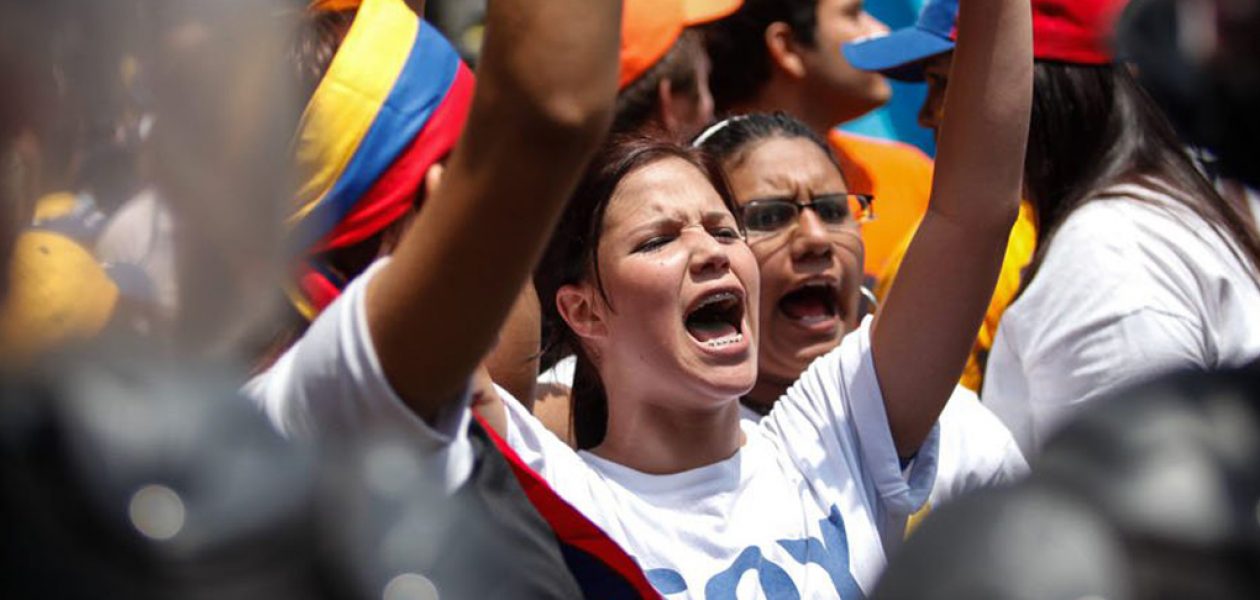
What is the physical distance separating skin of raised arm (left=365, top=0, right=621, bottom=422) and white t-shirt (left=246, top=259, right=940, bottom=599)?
0.81m

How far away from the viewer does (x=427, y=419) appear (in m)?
1.32

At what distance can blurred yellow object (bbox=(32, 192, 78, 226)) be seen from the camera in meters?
0.97

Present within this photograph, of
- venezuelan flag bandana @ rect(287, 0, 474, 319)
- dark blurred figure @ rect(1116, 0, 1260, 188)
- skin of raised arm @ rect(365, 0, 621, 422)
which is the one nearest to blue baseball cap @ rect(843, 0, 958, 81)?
venezuelan flag bandana @ rect(287, 0, 474, 319)

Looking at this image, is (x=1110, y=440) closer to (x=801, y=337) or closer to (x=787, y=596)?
(x=787, y=596)

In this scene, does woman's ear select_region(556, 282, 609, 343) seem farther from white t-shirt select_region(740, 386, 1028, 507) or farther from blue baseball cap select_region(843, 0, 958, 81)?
blue baseball cap select_region(843, 0, 958, 81)

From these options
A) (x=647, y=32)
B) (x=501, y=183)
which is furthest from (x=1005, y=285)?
(x=501, y=183)

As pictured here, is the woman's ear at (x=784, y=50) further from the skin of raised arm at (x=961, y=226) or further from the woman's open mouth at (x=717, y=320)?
the skin of raised arm at (x=961, y=226)

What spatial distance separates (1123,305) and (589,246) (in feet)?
2.63

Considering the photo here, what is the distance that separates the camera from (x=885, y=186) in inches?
154

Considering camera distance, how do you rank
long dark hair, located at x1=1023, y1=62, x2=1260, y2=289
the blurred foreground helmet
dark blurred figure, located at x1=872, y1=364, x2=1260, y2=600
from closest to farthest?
1. dark blurred figure, located at x1=872, y1=364, x2=1260, y2=600
2. the blurred foreground helmet
3. long dark hair, located at x1=1023, y1=62, x2=1260, y2=289

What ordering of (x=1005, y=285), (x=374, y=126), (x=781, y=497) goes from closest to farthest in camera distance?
1. (x=374, y=126)
2. (x=781, y=497)
3. (x=1005, y=285)

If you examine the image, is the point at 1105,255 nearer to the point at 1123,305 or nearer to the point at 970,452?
the point at 1123,305

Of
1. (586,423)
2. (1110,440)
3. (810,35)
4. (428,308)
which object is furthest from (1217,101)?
(810,35)

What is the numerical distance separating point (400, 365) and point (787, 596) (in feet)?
3.29
